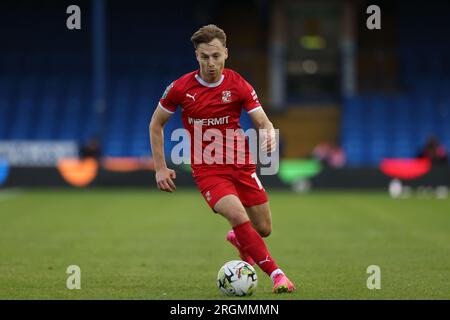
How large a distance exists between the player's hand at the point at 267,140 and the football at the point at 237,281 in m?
1.08

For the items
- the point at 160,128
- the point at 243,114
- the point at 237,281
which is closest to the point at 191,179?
the point at 243,114

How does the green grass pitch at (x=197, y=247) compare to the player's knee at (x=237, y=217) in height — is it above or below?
below

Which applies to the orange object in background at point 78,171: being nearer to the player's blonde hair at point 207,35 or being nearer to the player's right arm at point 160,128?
the player's right arm at point 160,128

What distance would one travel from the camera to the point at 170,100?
28.9 ft

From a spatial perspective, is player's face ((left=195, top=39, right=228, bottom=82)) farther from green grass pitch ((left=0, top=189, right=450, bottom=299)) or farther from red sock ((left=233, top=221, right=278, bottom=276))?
green grass pitch ((left=0, top=189, right=450, bottom=299))

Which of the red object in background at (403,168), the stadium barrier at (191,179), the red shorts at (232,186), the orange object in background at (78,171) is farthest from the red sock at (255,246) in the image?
the orange object in background at (78,171)

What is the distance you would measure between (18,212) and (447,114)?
749 inches

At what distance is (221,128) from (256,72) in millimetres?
29063

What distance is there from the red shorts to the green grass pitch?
0.84m

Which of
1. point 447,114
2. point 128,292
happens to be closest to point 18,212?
point 128,292

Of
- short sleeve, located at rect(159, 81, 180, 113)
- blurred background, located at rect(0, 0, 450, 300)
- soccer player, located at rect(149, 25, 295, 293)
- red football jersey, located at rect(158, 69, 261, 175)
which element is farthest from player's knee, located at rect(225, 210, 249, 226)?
blurred background, located at rect(0, 0, 450, 300)

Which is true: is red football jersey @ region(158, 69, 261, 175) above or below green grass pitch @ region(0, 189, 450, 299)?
above

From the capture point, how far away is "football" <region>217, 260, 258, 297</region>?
8.09 metres

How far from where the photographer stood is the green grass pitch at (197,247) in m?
8.66
